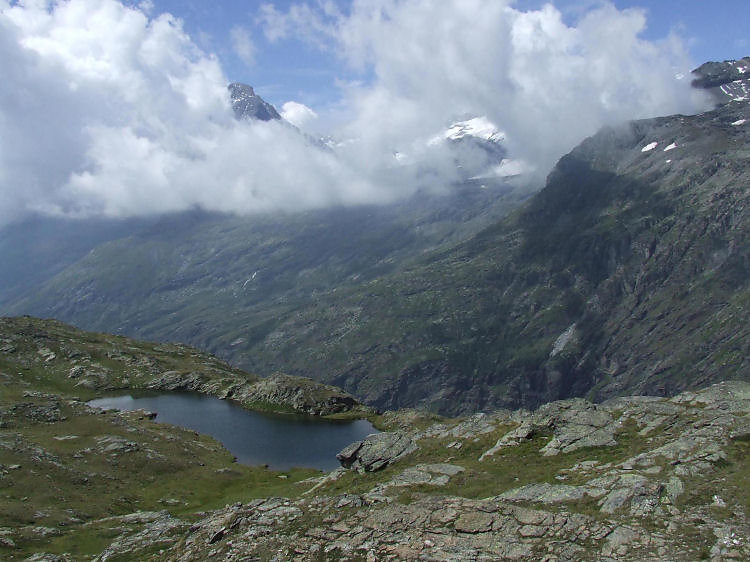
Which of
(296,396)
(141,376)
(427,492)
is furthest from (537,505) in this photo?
(141,376)

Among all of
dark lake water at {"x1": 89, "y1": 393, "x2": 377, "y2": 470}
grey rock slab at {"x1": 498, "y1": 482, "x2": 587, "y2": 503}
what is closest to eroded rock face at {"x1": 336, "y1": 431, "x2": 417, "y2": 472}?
grey rock slab at {"x1": 498, "y1": 482, "x2": 587, "y2": 503}

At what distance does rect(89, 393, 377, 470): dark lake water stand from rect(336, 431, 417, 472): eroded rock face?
147 ft

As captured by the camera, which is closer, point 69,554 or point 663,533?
point 663,533

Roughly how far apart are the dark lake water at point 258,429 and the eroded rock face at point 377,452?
147 ft

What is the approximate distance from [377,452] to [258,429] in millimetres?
76744

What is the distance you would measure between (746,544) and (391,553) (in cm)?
1884

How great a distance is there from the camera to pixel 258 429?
133000 millimetres

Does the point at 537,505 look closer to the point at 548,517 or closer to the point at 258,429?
the point at 548,517

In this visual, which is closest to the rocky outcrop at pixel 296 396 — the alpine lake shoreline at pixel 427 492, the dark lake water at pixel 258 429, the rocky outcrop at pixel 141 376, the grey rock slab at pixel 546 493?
the rocky outcrop at pixel 141 376

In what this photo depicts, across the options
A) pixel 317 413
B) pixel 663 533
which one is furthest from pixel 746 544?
pixel 317 413

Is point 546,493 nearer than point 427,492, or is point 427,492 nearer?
point 546,493

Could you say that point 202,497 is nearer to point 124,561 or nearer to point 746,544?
point 124,561

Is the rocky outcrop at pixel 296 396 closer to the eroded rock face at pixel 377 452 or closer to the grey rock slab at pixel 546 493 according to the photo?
the eroded rock face at pixel 377 452

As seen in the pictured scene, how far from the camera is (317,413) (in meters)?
153
